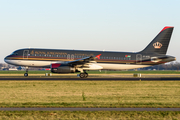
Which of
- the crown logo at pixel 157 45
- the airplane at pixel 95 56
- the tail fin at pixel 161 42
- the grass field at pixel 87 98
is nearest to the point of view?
the grass field at pixel 87 98

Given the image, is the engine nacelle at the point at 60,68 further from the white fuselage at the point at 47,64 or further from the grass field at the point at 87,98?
the grass field at the point at 87,98

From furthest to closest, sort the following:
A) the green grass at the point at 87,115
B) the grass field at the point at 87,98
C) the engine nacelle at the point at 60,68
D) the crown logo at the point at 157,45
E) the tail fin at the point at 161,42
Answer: the crown logo at the point at 157,45 → the tail fin at the point at 161,42 → the engine nacelle at the point at 60,68 → the grass field at the point at 87,98 → the green grass at the point at 87,115

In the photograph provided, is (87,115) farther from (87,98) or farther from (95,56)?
(95,56)

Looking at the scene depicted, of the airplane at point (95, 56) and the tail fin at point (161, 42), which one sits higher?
the tail fin at point (161, 42)

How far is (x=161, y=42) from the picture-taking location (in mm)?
44750

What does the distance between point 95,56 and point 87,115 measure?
31434mm

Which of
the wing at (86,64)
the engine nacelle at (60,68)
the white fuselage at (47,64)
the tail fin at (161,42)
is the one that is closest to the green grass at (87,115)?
the engine nacelle at (60,68)

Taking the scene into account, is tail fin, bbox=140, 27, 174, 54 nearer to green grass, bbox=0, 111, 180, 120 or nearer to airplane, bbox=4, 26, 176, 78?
airplane, bbox=4, 26, 176, 78

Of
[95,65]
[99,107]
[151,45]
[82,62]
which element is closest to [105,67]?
[95,65]

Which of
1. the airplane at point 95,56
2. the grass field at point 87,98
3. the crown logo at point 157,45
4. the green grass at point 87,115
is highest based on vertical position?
the crown logo at point 157,45

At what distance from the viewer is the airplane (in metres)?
41.7

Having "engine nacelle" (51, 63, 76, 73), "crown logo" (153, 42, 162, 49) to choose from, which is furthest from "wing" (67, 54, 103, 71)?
"crown logo" (153, 42, 162, 49)

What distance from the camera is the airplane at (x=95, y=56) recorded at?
4166cm

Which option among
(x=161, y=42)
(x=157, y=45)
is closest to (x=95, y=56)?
(x=157, y=45)
